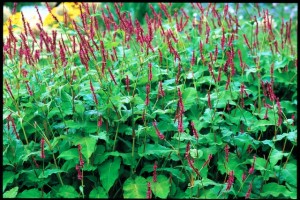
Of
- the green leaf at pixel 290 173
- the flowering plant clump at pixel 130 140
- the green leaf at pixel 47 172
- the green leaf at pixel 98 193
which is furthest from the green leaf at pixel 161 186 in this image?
the green leaf at pixel 290 173

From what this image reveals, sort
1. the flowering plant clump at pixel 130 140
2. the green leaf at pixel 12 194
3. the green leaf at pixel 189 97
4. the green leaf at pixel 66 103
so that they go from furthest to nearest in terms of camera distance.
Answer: the green leaf at pixel 189 97 → the green leaf at pixel 66 103 → the flowering plant clump at pixel 130 140 → the green leaf at pixel 12 194

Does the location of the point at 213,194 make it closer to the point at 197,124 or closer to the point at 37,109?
the point at 197,124

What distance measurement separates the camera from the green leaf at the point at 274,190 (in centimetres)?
253

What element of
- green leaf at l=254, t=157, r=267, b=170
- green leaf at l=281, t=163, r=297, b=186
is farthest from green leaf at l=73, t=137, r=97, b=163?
green leaf at l=281, t=163, r=297, b=186

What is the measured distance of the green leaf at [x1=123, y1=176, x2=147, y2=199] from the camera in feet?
8.14

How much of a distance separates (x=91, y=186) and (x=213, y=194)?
26.2 inches

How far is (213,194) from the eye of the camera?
2.47 metres

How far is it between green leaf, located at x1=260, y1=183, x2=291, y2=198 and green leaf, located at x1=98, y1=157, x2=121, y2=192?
0.73 metres

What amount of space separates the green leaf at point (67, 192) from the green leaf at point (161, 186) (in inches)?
14.5

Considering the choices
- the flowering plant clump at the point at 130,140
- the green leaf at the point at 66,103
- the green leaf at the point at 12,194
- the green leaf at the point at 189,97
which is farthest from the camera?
the green leaf at the point at 189,97

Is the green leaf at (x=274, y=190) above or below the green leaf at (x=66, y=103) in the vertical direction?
below

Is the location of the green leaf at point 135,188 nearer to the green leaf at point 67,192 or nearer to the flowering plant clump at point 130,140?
→ the flowering plant clump at point 130,140

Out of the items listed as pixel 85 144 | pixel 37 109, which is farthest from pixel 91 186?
pixel 37 109

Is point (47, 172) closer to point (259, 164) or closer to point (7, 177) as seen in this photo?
point (7, 177)
